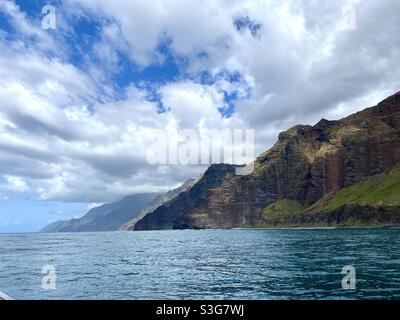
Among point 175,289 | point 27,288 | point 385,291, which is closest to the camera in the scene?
point 385,291

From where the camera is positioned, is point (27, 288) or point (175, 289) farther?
point (27, 288)

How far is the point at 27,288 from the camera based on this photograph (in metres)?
40.7
